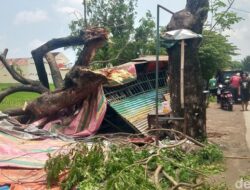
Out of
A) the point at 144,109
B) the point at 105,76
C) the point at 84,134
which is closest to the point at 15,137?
the point at 84,134

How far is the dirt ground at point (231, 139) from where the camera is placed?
6.68m

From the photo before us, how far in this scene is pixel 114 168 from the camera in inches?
220

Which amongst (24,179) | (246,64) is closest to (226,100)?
(24,179)

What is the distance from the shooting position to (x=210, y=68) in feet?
84.7

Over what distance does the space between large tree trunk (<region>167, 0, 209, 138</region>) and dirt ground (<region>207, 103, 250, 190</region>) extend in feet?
2.74

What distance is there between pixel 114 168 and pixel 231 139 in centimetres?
511

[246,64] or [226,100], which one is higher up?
[246,64]

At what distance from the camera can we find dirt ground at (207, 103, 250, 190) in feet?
21.9

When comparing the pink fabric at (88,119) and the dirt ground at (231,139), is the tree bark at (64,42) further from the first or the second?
the dirt ground at (231,139)

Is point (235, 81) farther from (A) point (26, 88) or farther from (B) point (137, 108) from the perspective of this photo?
(A) point (26, 88)

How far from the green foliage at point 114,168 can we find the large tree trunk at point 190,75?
7.49 feet

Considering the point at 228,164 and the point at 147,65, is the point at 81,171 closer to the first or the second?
the point at 228,164

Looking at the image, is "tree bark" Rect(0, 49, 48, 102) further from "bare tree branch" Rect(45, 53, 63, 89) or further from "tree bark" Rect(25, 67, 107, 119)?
"tree bark" Rect(25, 67, 107, 119)

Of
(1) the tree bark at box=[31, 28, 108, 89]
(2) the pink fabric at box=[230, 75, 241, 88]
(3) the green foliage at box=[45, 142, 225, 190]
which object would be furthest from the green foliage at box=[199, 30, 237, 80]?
(3) the green foliage at box=[45, 142, 225, 190]
